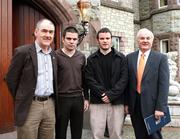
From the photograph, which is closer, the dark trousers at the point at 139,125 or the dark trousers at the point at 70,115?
the dark trousers at the point at 70,115

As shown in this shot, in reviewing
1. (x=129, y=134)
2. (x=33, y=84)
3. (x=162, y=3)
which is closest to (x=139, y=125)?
Result: (x=33, y=84)

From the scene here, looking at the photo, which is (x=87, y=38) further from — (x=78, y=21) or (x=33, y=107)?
(x=33, y=107)

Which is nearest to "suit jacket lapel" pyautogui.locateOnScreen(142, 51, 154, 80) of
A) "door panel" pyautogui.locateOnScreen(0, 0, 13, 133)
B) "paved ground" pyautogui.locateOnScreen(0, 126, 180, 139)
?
"paved ground" pyautogui.locateOnScreen(0, 126, 180, 139)

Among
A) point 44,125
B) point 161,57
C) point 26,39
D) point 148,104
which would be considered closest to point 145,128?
point 148,104

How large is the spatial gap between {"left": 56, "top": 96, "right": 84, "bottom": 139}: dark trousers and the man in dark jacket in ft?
0.56

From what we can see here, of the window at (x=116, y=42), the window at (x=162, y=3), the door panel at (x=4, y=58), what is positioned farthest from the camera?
the window at (x=162, y=3)

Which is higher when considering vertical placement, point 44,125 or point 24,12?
point 24,12

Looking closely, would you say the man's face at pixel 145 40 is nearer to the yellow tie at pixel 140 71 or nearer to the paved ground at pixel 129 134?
the yellow tie at pixel 140 71

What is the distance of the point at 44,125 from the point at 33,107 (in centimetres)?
24

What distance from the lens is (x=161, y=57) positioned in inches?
140

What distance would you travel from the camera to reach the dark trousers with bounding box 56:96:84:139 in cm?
342

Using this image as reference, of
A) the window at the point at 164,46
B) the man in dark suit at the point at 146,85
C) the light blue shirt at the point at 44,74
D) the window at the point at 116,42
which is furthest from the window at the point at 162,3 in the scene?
the light blue shirt at the point at 44,74

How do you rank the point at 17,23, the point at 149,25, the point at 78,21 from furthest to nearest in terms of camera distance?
1. the point at 149,25
2. the point at 78,21
3. the point at 17,23

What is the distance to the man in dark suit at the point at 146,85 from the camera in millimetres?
3475
